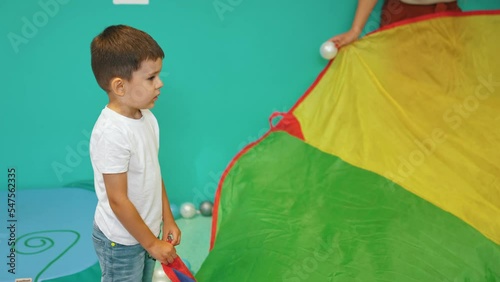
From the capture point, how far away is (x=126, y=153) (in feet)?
3.63

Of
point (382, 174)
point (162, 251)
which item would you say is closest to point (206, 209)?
point (382, 174)

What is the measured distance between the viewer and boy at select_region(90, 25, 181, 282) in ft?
3.63

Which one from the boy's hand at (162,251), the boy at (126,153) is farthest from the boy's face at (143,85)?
the boy's hand at (162,251)

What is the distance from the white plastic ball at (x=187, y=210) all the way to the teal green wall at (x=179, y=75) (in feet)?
0.24

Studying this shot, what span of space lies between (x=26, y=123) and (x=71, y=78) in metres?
0.26

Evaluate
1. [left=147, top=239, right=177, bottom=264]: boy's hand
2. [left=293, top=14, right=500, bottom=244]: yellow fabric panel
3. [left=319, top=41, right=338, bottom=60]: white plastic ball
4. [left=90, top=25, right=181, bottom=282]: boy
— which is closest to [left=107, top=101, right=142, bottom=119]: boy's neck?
[left=90, top=25, right=181, bottom=282]: boy

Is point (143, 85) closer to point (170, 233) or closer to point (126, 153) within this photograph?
point (126, 153)

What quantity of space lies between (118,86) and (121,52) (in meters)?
0.08

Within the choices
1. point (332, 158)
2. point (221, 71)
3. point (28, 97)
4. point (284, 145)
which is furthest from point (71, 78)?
point (332, 158)

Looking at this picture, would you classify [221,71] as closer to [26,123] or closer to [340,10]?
[340,10]

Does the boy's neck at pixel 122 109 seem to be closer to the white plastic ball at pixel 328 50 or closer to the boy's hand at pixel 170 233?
the boy's hand at pixel 170 233

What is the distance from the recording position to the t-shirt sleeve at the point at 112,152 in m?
1.09

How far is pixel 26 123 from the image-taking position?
6.67ft

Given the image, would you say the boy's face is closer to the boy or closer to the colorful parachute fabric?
the boy
